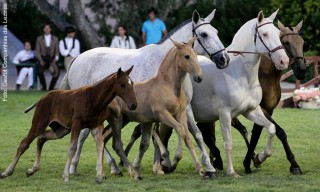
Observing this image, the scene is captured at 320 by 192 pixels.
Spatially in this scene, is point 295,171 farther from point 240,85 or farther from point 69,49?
point 69,49

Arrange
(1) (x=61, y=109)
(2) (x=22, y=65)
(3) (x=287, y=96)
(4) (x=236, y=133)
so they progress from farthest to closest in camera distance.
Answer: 1. (2) (x=22, y=65)
2. (3) (x=287, y=96)
3. (4) (x=236, y=133)
4. (1) (x=61, y=109)

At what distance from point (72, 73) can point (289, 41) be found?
306 cm

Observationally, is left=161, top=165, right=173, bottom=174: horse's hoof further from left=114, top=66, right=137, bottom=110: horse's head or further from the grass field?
left=114, top=66, right=137, bottom=110: horse's head

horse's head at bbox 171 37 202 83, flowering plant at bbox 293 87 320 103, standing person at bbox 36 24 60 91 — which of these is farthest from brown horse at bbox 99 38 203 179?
standing person at bbox 36 24 60 91

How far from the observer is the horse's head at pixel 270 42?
40.8 ft

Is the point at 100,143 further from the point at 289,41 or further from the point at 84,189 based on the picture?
the point at 289,41

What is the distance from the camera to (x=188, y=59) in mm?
12070

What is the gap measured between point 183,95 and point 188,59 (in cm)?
49

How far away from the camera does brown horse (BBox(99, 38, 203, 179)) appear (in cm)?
1210

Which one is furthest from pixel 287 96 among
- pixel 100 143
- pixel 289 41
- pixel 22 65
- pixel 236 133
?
pixel 100 143

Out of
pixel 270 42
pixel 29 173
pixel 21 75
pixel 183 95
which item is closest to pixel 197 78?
pixel 183 95

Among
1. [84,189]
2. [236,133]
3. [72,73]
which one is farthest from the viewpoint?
[236,133]

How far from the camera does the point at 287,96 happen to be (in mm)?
23984

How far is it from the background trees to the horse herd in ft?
56.2
